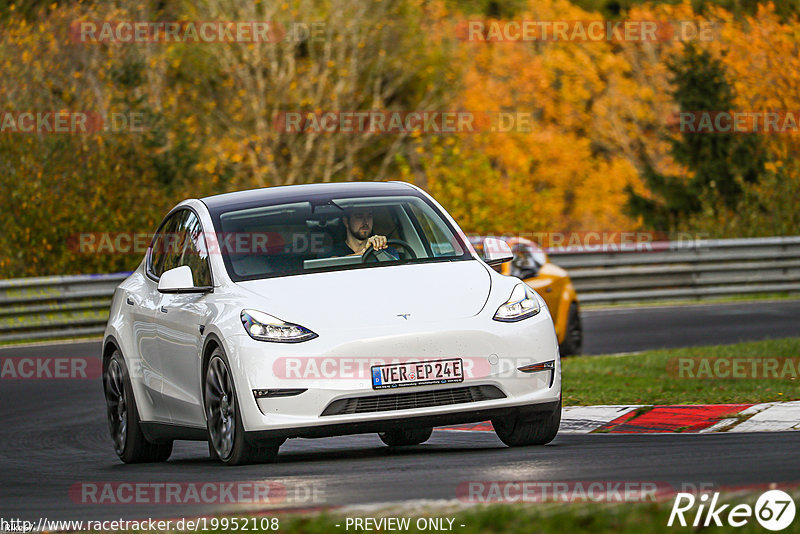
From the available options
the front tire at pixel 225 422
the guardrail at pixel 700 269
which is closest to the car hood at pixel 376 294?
the front tire at pixel 225 422

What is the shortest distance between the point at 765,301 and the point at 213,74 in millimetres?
21553

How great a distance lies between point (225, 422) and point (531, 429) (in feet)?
6.06

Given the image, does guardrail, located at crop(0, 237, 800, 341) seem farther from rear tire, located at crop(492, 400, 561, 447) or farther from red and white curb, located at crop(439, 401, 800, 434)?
rear tire, located at crop(492, 400, 561, 447)

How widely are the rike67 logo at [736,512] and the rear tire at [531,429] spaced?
3.22m

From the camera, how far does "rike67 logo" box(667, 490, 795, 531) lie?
18.8 ft

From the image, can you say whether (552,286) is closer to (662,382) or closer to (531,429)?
(662,382)

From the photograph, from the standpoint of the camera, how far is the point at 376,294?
9.05 metres

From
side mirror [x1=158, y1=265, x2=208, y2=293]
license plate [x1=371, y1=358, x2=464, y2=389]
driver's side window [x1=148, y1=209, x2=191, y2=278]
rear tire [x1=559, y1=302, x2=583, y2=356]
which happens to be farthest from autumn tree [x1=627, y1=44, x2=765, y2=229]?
license plate [x1=371, y1=358, x2=464, y2=389]

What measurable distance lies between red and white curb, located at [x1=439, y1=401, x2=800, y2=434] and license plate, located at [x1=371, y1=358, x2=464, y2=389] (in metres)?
2.34

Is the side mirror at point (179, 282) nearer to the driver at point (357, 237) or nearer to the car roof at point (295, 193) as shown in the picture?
the car roof at point (295, 193)

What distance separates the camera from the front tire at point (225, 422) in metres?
8.90

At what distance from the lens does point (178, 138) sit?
32562mm

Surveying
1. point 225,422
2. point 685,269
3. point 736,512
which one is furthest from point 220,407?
point 685,269

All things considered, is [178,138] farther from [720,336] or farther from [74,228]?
[720,336]
